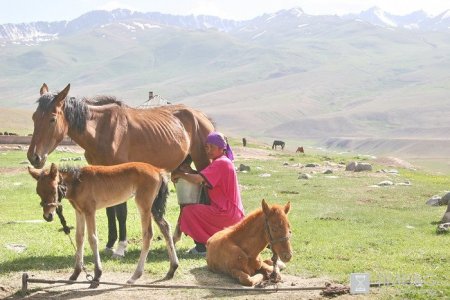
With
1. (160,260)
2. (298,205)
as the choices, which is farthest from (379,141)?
(160,260)

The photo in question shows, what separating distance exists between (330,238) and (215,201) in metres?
4.74

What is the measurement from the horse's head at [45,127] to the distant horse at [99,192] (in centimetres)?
146

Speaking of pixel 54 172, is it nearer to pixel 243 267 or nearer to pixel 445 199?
pixel 243 267

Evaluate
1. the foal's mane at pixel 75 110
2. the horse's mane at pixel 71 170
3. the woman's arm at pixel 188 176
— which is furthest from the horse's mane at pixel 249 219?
the foal's mane at pixel 75 110

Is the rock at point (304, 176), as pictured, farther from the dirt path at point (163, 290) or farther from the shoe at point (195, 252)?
the dirt path at point (163, 290)

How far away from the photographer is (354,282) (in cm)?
962

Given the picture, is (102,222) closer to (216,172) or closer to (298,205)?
(216,172)

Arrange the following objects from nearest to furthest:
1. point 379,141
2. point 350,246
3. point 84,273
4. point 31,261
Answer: point 84,273 → point 31,261 → point 350,246 → point 379,141

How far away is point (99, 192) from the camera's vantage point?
391 inches

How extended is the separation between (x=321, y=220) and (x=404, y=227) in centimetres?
252

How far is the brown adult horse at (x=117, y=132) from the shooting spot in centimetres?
1113

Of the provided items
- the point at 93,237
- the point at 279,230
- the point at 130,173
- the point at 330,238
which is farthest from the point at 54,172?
the point at 330,238

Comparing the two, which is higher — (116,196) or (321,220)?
(116,196)

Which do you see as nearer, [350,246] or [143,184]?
[143,184]
